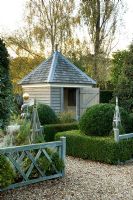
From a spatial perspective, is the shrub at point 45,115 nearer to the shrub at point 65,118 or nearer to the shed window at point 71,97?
the shrub at point 65,118

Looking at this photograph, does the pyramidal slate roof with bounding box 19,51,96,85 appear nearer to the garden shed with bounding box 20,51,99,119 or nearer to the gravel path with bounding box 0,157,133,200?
the garden shed with bounding box 20,51,99,119

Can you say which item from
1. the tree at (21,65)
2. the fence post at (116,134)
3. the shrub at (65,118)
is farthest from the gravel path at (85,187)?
the tree at (21,65)

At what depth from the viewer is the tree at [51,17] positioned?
1019 inches

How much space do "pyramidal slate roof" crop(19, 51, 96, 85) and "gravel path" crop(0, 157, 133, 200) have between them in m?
7.69

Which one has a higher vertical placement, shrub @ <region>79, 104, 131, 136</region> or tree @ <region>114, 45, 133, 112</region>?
tree @ <region>114, 45, 133, 112</region>

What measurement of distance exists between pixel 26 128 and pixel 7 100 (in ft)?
8.11

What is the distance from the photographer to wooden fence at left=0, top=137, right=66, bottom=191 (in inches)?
256

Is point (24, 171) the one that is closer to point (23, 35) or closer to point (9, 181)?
point (9, 181)

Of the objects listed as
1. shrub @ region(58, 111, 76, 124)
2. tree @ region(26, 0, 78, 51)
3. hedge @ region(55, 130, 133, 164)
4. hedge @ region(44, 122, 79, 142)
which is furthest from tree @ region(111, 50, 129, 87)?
hedge @ region(55, 130, 133, 164)

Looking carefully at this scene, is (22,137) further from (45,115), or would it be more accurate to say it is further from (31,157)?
(45,115)

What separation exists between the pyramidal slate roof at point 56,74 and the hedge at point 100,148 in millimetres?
5883

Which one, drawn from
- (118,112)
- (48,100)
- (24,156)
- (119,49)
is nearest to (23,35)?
(119,49)

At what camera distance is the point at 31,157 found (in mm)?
6812

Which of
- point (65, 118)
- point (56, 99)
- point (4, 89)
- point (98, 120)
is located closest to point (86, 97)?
point (56, 99)
